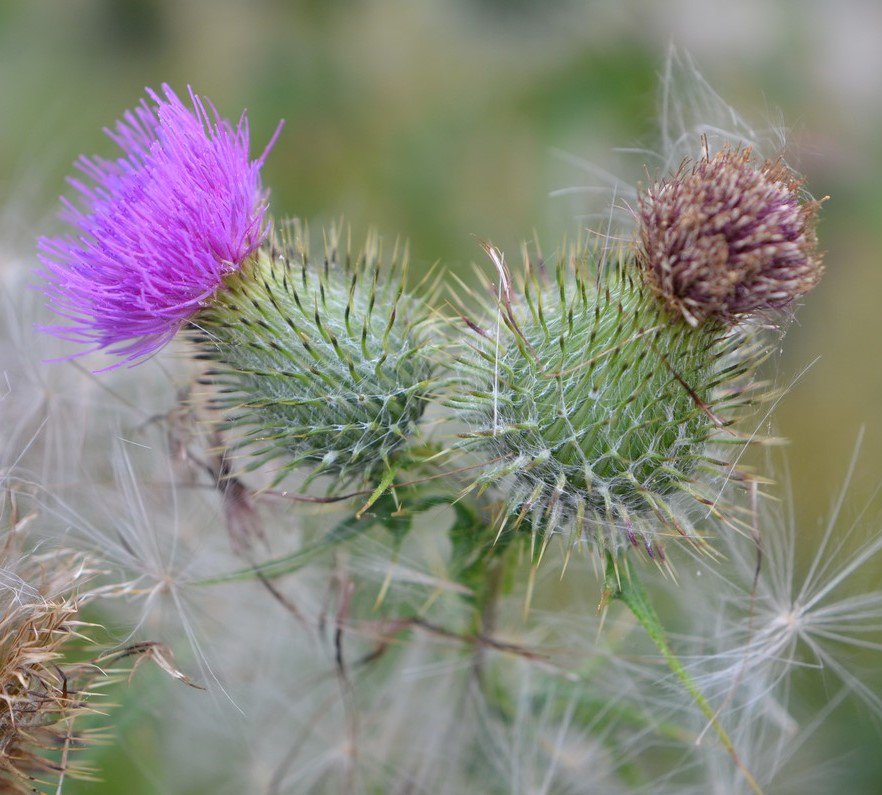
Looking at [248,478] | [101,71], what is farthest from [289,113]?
[248,478]

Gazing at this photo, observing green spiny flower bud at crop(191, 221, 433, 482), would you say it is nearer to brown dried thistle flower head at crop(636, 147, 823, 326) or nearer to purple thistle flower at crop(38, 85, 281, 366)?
purple thistle flower at crop(38, 85, 281, 366)

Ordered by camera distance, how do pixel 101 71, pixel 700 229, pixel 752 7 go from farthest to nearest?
pixel 101 71 < pixel 752 7 < pixel 700 229

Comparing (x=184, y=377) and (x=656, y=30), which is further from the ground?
(x=656, y=30)

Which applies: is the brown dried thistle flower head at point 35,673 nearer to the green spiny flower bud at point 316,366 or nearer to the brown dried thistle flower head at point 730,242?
the green spiny flower bud at point 316,366

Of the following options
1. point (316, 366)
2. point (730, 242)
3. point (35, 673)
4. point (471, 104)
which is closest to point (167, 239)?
point (316, 366)

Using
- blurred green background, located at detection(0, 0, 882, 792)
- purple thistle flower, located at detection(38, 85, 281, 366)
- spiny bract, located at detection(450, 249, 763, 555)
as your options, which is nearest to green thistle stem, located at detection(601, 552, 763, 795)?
spiny bract, located at detection(450, 249, 763, 555)

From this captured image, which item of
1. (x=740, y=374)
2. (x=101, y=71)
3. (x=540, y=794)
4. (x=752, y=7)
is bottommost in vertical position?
(x=540, y=794)

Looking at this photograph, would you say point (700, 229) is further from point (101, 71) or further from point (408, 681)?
point (101, 71)
